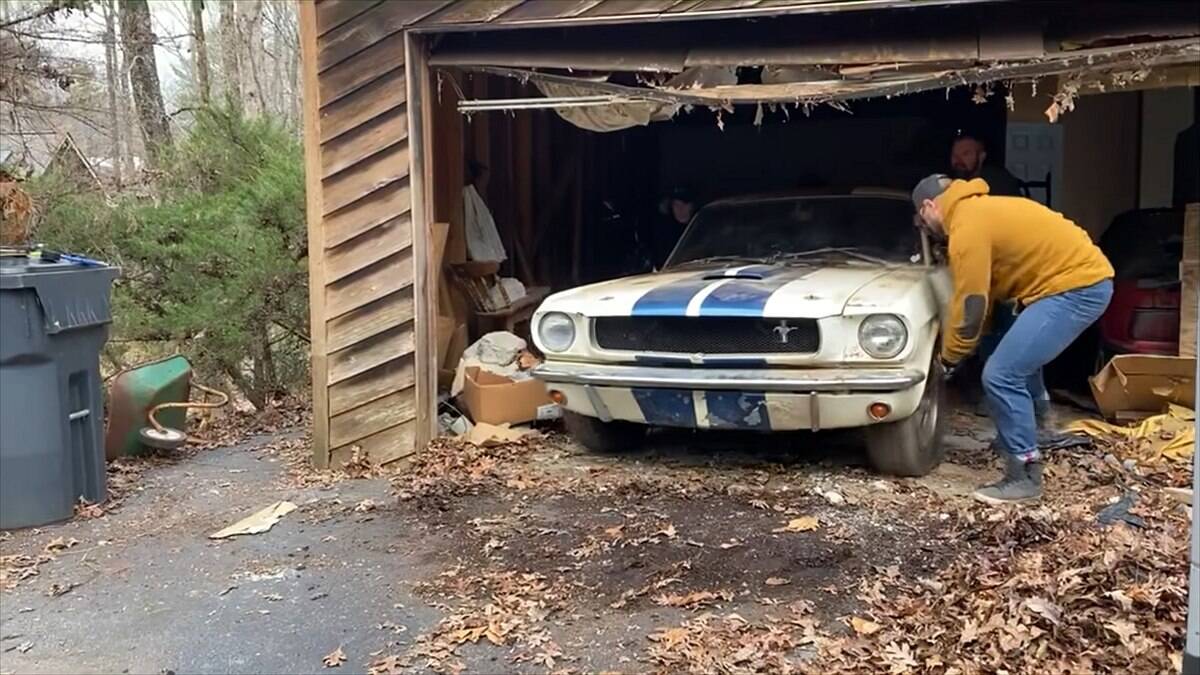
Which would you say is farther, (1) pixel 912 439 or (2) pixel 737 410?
(1) pixel 912 439

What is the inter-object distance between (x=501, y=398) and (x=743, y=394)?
6.92 feet

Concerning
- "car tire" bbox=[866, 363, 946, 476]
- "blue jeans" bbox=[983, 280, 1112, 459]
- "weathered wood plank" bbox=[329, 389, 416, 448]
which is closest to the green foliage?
"weathered wood plank" bbox=[329, 389, 416, 448]

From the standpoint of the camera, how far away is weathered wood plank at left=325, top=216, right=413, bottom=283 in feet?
21.1

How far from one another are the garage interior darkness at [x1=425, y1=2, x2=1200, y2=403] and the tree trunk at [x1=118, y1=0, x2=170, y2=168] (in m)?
5.43

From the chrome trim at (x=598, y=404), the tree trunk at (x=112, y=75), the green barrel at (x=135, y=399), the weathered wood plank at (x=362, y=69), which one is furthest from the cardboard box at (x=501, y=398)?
the tree trunk at (x=112, y=75)

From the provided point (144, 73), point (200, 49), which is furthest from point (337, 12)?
point (200, 49)

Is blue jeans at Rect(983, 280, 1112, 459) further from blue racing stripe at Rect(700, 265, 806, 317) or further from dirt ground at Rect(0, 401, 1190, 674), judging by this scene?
blue racing stripe at Rect(700, 265, 806, 317)

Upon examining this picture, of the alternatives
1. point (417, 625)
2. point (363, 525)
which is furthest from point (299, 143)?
point (417, 625)

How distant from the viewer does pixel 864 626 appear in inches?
149

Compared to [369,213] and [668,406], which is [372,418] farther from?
[668,406]

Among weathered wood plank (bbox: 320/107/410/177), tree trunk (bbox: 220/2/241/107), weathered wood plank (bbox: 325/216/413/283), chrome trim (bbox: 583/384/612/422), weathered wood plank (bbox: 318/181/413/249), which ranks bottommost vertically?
chrome trim (bbox: 583/384/612/422)

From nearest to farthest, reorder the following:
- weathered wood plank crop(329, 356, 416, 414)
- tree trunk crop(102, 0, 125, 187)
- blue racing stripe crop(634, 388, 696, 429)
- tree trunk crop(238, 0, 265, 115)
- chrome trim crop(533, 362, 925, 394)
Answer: chrome trim crop(533, 362, 925, 394), blue racing stripe crop(634, 388, 696, 429), weathered wood plank crop(329, 356, 416, 414), tree trunk crop(102, 0, 125, 187), tree trunk crop(238, 0, 265, 115)

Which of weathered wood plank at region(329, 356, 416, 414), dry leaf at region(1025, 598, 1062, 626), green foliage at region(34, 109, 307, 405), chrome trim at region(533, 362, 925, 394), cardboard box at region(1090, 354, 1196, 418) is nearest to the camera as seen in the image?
dry leaf at region(1025, 598, 1062, 626)

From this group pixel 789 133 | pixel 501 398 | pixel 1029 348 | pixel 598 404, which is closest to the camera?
pixel 1029 348
